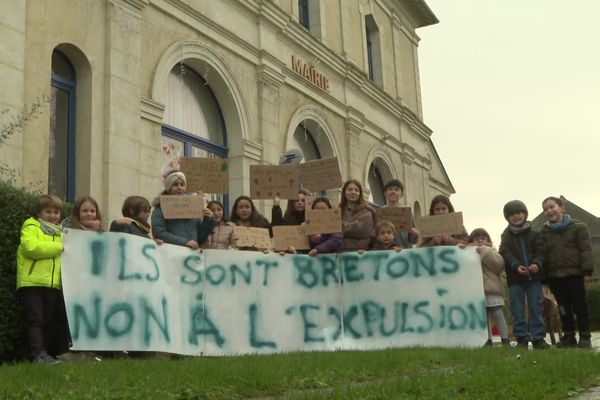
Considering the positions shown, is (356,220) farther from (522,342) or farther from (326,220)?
(522,342)

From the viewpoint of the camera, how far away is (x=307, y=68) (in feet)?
58.0

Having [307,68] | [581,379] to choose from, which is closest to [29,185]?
[581,379]

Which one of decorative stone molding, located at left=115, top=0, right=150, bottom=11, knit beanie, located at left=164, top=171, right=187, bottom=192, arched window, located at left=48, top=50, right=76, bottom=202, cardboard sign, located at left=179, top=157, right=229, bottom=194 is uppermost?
decorative stone molding, located at left=115, top=0, right=150, bottom=11

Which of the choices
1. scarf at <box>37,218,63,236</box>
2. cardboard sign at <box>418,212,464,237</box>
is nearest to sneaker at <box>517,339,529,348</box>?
cardboard sign at <box>418,212,464,237</box>

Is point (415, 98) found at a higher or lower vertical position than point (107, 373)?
higher

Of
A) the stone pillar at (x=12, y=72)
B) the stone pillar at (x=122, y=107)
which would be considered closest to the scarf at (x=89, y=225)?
the stone pillar at (x=12, y=72)

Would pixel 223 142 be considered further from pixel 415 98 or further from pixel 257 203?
pixel 415 98

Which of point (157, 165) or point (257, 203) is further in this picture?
point (257, 203)

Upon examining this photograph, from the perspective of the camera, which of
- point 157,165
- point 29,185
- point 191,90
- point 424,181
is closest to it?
point 29,185

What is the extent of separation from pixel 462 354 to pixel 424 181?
64.2 feet

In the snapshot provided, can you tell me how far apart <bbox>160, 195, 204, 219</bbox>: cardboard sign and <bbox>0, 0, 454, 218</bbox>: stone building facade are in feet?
9.64

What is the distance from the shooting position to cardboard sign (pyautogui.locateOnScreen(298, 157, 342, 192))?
9.62 metres

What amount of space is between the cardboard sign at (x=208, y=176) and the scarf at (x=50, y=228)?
212 centimetres

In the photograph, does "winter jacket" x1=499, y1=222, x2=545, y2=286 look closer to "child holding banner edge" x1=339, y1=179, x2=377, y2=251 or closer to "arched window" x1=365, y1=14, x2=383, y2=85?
"child holding banner edge" x1=339, y1=179, x2=377, y2=251
